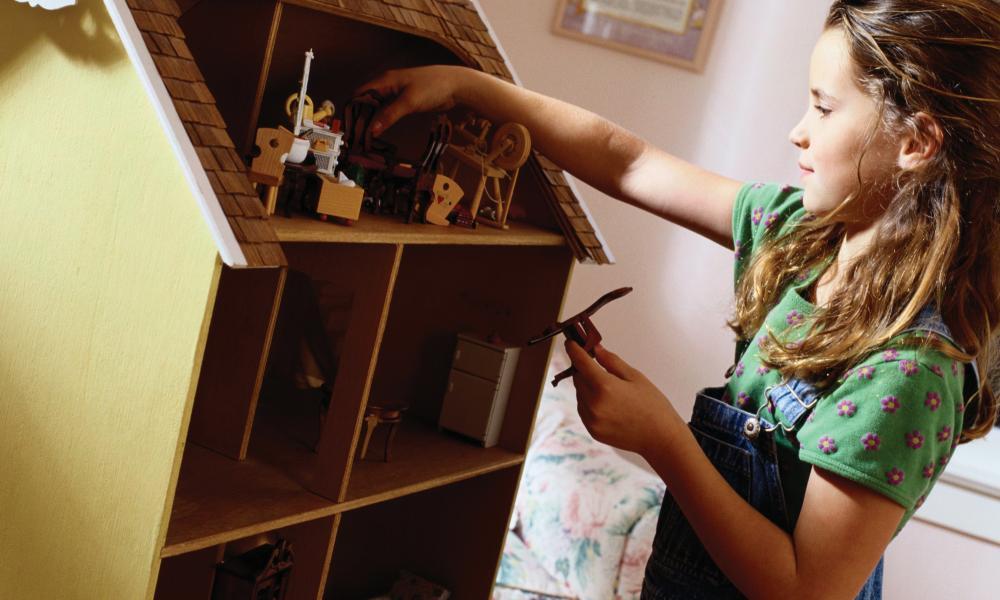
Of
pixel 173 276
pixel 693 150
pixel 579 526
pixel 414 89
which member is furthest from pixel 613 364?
pixel 693 150

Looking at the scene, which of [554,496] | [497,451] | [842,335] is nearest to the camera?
[842,335]

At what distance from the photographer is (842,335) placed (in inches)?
43.3

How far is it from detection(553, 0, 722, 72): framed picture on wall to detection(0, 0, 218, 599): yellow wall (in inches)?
69.6

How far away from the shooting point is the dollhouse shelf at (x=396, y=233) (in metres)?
0.99

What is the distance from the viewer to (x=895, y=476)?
1021 mm

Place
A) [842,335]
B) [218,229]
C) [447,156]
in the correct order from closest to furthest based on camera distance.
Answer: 1. [218,229]
2. [842,335]
3. [447,156]

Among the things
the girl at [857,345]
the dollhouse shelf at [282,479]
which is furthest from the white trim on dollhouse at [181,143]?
the girl at [857,345]

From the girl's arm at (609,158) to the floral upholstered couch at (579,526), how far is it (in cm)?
73

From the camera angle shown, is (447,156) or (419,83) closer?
(419,83)

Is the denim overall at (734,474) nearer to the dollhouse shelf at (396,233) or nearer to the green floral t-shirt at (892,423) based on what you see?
the green floral t-shirt at (892,423)

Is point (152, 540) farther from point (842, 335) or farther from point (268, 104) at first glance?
point (842, 335)

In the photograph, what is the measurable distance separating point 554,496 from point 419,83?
1.17 meters

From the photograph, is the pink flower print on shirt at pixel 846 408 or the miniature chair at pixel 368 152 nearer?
the pink flower print on shirt at pixel 846 408

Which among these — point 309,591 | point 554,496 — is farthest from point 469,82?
point 554,496
